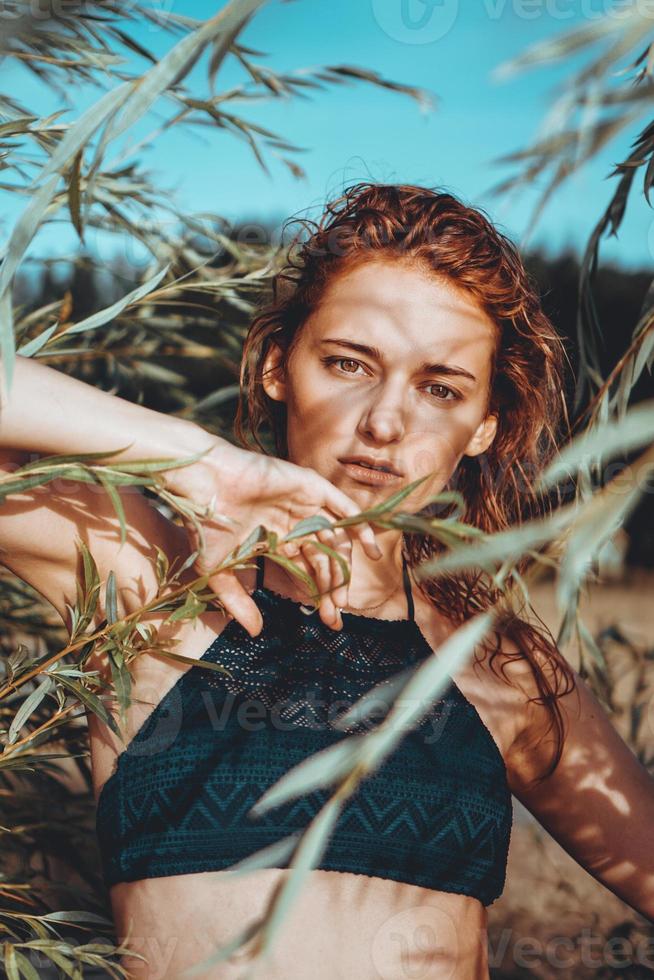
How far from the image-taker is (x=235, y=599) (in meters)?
0.91

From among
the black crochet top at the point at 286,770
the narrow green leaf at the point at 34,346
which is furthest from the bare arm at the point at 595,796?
the narrow green leaf at the point at 34,346

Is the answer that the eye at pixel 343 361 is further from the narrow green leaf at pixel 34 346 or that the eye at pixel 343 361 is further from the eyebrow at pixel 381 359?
the narrow green leaf at pixel 34 346

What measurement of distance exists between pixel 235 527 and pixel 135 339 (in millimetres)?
1135

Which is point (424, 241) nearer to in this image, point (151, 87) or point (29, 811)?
point (151, 87)

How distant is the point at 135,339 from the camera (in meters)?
1.94

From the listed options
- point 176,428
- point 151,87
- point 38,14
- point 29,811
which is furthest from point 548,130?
point 29,811

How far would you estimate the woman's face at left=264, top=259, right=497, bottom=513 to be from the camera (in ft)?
3.58

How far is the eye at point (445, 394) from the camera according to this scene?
45.9 inches

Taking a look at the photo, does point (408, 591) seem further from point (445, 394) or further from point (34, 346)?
point (34, 346)

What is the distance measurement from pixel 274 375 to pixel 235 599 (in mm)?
509

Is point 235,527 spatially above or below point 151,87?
below

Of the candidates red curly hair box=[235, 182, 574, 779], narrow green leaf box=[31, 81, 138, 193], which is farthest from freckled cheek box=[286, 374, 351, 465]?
narrow green leaf box=[31, 81, 138, 193]

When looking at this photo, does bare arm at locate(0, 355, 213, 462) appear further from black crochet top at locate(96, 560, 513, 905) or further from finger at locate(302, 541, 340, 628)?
black crochet top at locate(96, 560, 513, 905)

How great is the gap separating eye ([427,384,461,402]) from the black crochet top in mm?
303
